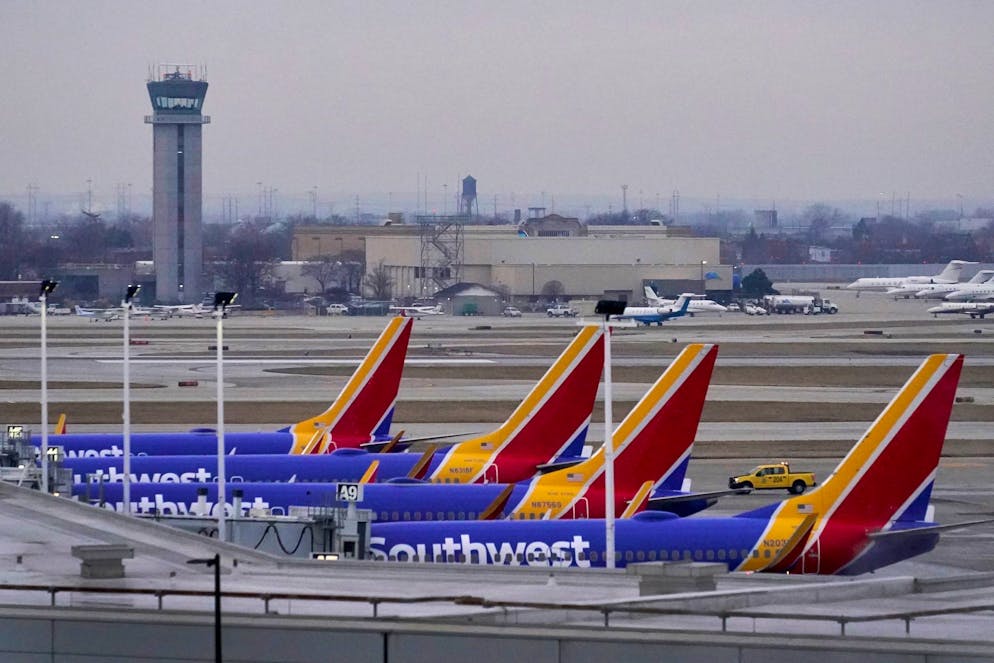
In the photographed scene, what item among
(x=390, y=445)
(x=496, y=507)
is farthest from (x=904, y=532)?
(x=390, y=445)

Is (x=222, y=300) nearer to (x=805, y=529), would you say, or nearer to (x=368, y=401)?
(x=805, y=529)

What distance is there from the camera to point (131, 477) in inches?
1919

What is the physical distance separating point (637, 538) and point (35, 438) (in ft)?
95.8

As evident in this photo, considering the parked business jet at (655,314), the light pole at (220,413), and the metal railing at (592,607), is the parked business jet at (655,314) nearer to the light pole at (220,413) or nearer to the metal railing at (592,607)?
the light pole at (220,413)

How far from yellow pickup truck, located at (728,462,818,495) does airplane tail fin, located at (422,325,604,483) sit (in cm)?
1412

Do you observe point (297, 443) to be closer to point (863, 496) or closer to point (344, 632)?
point (863, 496)

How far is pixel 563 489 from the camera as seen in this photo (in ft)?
138

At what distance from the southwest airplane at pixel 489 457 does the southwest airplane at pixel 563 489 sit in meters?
4.52

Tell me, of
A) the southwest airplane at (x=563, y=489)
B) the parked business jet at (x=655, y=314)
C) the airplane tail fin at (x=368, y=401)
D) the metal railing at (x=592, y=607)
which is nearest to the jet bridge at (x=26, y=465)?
the southwest airplane at (x=563, y=489)

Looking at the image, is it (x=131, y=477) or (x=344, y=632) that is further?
(x=131, y=477)

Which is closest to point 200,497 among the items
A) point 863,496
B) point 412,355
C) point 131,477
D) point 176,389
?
point 131,477

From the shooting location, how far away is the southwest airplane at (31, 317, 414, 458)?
55156 millimetres

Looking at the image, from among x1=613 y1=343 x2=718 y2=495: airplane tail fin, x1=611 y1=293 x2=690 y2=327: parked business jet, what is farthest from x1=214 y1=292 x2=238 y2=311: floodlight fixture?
x1=611 y1=293 x2=690 y2=327: parked business jet

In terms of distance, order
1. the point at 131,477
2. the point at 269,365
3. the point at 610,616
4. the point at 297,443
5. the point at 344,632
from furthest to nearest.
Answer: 1. the point at 269,365
2. the point at 297,443
3. the point at 131,477
4. the point at 610,616
5. the point at 344,632
